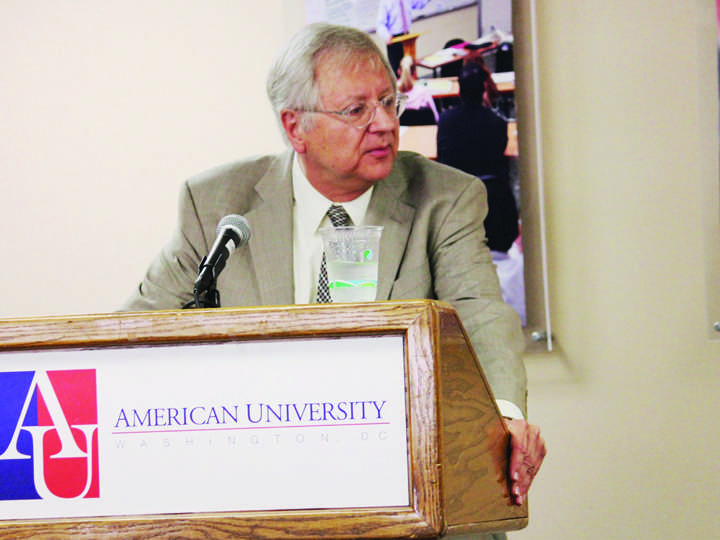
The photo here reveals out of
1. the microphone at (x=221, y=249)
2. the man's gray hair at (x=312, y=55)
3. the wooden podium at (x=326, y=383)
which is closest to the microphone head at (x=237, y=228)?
the microphone at (x=221, y=249)

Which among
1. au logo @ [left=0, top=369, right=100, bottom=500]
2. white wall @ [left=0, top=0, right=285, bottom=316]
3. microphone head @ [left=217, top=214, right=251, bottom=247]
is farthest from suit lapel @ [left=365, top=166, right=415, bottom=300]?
white wall @ [left=0, top=0, right=285, bottom=316]

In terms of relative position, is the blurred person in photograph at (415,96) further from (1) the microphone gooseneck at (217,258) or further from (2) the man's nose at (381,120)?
(1) the microphone gooseneck at (217,258)

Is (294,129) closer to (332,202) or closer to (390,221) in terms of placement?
(332,202)

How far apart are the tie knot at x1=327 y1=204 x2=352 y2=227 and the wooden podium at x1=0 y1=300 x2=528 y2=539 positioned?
0.94 m

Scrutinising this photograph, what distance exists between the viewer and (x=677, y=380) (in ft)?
8.14

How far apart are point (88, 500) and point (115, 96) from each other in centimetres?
227

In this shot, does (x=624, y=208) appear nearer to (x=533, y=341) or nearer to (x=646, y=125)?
(x=646, y=125)

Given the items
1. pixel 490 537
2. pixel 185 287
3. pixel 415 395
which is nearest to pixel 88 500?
pixel 415 395

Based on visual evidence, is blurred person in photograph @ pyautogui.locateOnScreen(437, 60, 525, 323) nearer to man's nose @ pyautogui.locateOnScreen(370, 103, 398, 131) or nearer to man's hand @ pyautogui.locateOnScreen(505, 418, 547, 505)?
man's nose @ pyautogui.locateOnScreen(370, 103, 398, 131)

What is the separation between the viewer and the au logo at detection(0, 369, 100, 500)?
0.92 m

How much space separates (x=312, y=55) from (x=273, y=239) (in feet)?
1.34

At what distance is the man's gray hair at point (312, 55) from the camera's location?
184cm

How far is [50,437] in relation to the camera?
93 cm

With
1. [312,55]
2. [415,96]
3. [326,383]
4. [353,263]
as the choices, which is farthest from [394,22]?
[326,383]
